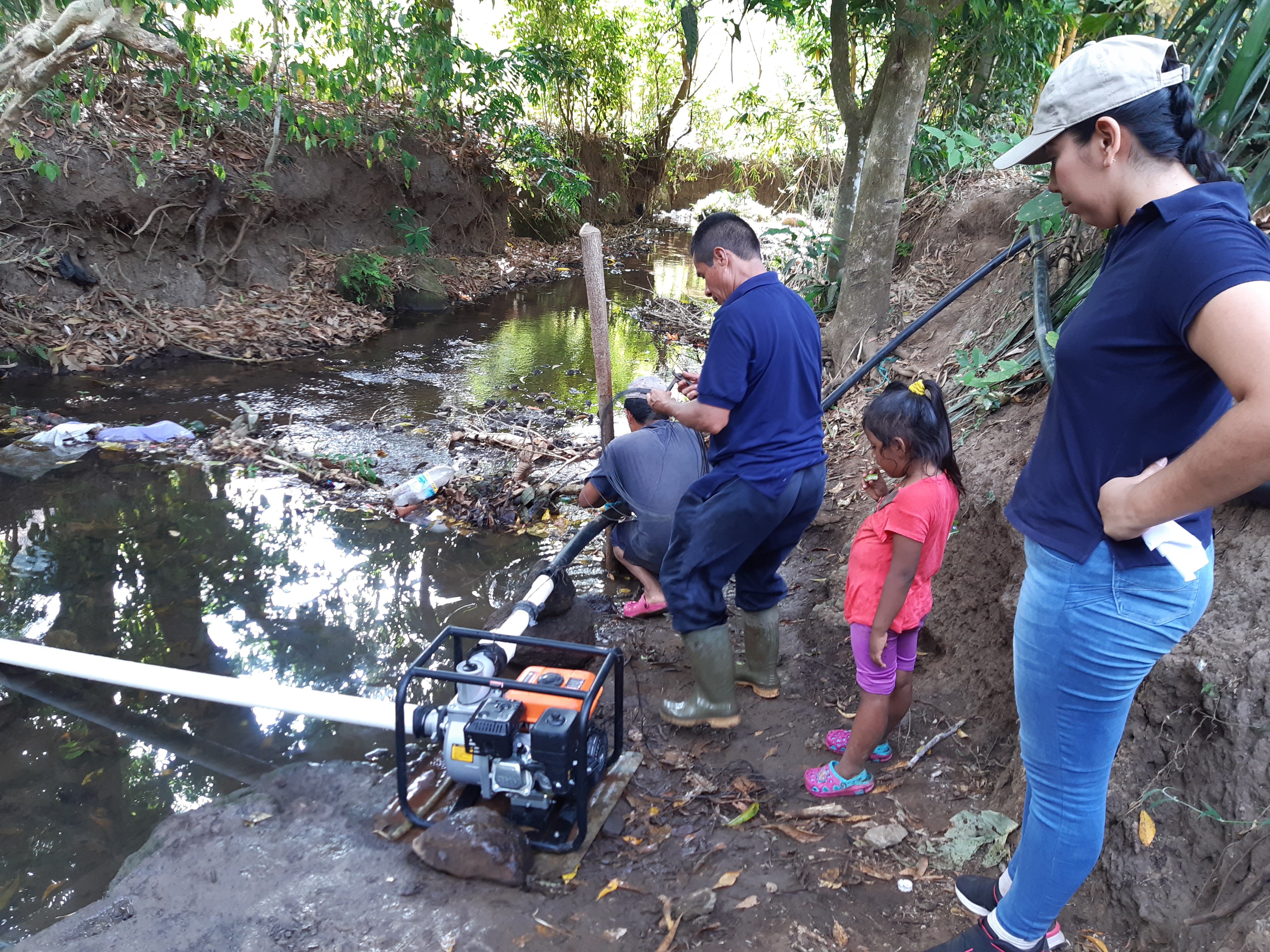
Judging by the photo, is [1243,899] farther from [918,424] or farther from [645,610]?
[645,610]

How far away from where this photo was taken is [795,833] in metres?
2.74

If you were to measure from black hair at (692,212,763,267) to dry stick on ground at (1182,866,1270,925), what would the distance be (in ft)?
7.73

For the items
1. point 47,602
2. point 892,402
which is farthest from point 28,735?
point 892,402

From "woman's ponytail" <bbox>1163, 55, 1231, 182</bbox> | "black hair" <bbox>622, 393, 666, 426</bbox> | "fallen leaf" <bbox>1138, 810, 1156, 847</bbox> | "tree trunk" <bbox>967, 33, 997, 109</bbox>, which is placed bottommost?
"fallen leaf" <bbox>1138, 810, 1156, 847</bbox>

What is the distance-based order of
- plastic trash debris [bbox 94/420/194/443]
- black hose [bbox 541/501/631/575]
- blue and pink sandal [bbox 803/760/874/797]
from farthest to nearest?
plastic trash debris [bbox 94/420/194/443] → black hose [bbox 541/501/631/575] → blue and pink sandal [bbox 803/760/874/797]

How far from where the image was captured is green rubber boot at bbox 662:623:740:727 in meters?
3.21

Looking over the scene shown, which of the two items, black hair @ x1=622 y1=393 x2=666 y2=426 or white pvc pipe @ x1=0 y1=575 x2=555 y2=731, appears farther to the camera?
black hair @ x1=622 y1=393 x2=666 y2=426

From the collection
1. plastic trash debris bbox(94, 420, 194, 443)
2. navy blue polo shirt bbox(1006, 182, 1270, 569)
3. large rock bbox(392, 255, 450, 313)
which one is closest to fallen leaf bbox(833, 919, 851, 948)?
navy blue polo shirt bbox(1006, 182, 1270, 569)

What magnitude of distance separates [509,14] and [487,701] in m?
16.2

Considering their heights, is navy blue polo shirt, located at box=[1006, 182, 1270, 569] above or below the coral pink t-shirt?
above

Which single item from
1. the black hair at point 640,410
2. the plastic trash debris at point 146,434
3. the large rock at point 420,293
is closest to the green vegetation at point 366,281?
the large rock at point 420,293

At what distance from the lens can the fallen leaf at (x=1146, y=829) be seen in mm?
2197

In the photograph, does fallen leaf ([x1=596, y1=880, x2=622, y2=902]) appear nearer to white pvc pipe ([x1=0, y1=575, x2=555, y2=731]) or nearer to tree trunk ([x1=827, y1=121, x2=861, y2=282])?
white pvc pipe ([x1=0, y1=575, x2=555, y2=731])

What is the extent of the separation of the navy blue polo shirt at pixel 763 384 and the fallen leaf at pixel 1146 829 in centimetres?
146
